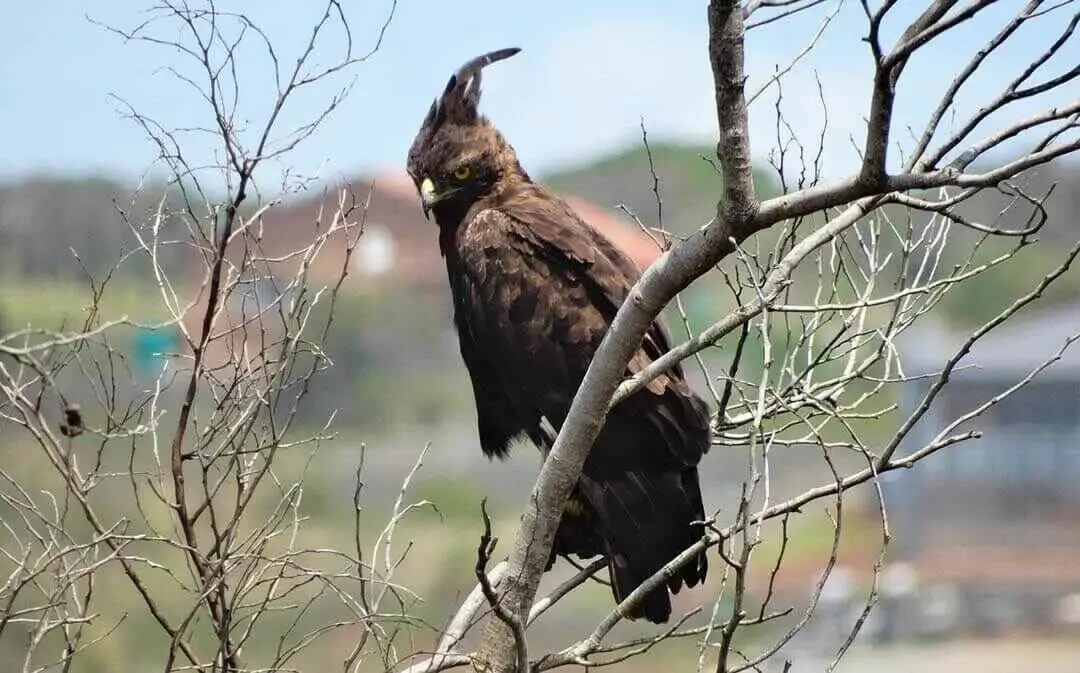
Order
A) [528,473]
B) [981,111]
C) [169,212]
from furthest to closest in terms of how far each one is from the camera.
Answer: [528,473] → [169,212] → [981,111]

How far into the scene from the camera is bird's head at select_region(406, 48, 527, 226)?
2.76 metres

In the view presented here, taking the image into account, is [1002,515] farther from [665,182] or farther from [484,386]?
[484,386]

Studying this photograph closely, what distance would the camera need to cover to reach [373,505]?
12.0 ft

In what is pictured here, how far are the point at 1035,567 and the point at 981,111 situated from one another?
3.64 meters

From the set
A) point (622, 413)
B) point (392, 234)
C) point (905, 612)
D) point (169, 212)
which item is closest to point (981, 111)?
point (622, 413)

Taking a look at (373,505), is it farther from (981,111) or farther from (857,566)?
(981,111)

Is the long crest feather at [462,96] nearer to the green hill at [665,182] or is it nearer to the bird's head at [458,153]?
the bird's head at [458,153]

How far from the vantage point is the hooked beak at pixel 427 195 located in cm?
272

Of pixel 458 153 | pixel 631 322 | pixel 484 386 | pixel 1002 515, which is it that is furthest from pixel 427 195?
pixel 1002 515

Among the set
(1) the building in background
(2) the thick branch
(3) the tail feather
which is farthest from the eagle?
(1) the building in background

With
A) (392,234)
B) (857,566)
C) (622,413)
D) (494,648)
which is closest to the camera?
(494,648)

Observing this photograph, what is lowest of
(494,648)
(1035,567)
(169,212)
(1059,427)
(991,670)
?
(991,670)

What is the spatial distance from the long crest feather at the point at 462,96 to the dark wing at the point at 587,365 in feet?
1.05

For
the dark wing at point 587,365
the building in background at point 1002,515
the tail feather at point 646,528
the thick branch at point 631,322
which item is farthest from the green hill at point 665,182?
the thick branch at point 631,322
